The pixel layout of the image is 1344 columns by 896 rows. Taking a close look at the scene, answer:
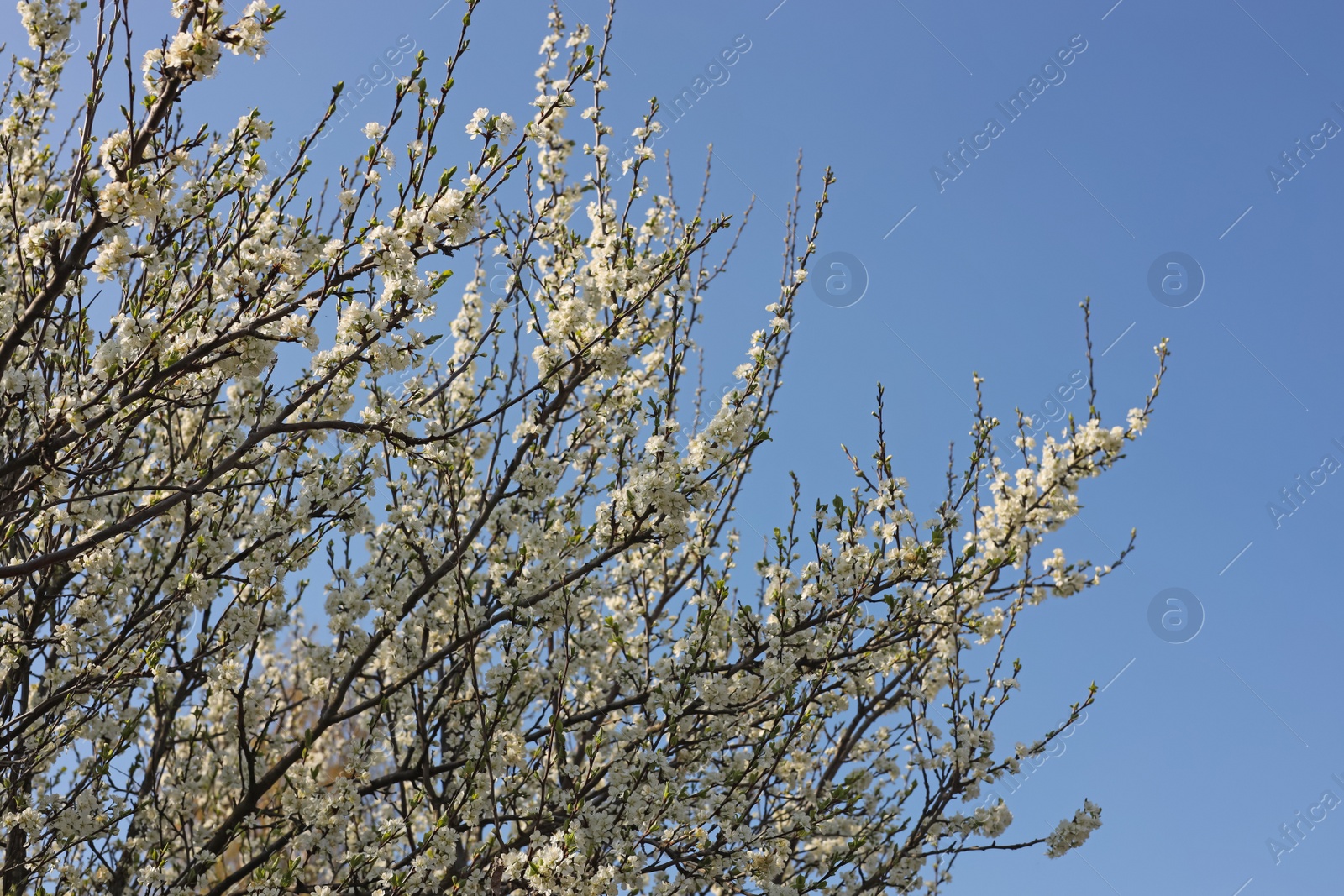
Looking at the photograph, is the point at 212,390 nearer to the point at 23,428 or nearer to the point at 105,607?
the point at 23,428

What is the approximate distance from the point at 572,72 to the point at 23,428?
2.65 m

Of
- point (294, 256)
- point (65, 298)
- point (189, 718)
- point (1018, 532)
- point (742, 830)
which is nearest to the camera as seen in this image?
point (294, 256)

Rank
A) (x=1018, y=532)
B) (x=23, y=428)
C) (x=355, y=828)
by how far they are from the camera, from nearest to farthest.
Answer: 1. (x=23, y=428)
2. (x=355, y=828)
3. (x=1018, y=532)

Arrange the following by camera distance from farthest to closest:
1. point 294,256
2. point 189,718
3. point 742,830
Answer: point 189,718 < point 742,830 < point 294,256

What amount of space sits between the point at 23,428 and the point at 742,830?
334cm

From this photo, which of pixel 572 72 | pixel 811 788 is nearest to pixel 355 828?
pixel 811 788

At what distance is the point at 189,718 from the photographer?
6.35 meters

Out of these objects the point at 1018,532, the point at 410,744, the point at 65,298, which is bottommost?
the point at 1018,532

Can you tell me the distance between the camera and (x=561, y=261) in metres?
5.27

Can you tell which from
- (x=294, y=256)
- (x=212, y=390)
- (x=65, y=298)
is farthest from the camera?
(x=65, y=298)

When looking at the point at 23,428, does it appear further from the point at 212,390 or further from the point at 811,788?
the point at 811,788

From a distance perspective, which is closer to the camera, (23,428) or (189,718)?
(23,428)

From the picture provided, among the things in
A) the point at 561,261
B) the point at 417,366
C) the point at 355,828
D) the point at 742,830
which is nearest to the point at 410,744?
the point at 355,828

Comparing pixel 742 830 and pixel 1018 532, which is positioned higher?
pixel 1018 532
